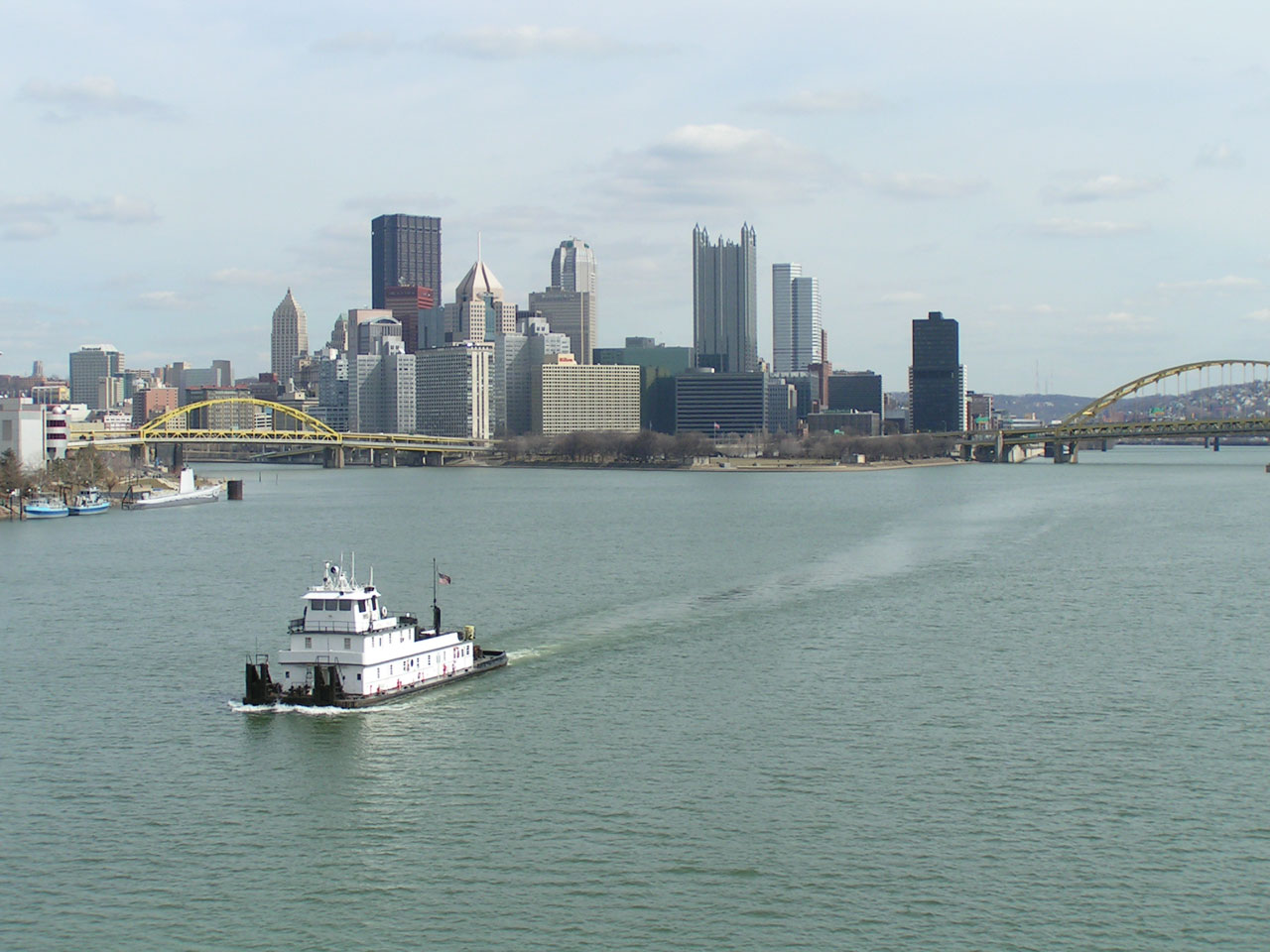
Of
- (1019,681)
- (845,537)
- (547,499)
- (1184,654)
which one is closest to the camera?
(1019,681)

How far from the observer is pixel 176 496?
90312 mm

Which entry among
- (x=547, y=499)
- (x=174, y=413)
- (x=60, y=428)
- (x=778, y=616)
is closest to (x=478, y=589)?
(x=778, y=616)

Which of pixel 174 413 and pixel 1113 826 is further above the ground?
pixel 174 413

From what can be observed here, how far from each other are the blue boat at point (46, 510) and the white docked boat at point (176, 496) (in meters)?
8.24

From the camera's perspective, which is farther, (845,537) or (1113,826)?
(845,537)

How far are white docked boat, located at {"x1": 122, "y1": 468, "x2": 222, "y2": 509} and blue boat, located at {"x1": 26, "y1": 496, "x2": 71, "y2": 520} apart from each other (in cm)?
824

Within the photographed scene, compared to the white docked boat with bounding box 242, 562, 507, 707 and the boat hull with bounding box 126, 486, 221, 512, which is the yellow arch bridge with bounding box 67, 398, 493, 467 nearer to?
the boat hull with bounding box 126, 486, 221, 512

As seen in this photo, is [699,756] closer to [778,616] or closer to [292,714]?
[292,714]

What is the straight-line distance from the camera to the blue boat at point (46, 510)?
2911 inches

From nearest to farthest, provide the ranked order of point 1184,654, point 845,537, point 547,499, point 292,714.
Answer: point 292,714 < point 1184,654 < point 845,537 < point 547,499

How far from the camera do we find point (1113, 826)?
64.6 feet

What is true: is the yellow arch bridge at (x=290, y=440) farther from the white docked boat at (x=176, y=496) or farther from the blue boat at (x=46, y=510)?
the blue boat at (x=46, y=510)

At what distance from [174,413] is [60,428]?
50830 millimetres

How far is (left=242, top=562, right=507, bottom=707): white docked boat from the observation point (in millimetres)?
26922
